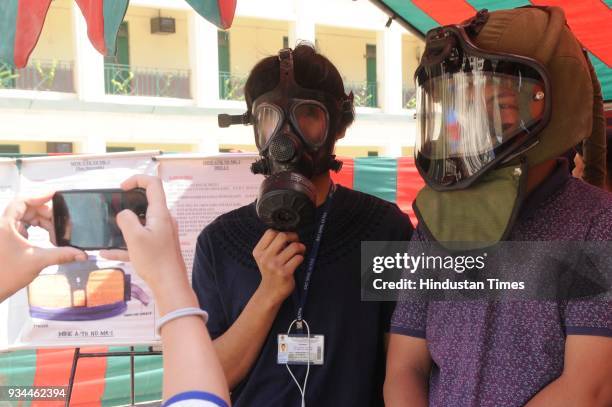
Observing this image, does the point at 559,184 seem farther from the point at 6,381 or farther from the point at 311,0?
the point at 311,0

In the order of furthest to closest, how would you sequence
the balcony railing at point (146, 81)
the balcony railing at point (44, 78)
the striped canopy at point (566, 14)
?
the balcony railing at point (146, 81), the balcony railing at point (44, 78), the striped canopy at point (566, 14)

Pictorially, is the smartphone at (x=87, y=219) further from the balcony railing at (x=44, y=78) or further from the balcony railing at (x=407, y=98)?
the balcony railing at (x=407, y=98)

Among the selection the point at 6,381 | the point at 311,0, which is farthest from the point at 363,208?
the point at 311,0

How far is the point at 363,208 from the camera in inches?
84.0

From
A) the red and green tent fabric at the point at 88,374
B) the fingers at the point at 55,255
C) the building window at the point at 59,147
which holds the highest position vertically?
the fingers at the point at 55,255

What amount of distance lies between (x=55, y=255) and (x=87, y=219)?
17 cm

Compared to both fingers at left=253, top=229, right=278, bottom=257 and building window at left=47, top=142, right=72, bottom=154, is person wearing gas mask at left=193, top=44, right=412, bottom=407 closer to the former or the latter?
fingers at left=253, top=229, right=278, bottom=257

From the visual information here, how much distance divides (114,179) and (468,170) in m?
2.81

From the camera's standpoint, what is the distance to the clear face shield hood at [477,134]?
4.99 feet

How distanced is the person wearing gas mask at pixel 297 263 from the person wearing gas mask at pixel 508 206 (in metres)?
0.28

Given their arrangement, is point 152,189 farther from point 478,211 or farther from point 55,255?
point 478,211

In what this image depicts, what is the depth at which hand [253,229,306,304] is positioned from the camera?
6.19ft

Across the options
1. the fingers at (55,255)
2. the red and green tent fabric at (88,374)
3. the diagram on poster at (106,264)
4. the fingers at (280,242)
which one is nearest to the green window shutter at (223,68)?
the red and green tent fabric at (88,374)

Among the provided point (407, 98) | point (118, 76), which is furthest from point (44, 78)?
point (407, 98)
